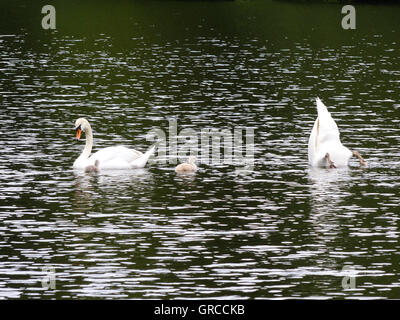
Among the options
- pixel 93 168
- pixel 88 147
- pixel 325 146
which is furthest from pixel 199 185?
pixel 325 146

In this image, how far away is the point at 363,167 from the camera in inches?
1325

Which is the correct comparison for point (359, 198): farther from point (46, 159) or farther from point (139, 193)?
point (46, 159)

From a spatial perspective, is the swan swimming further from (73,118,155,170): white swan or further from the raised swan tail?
the raised swan tail

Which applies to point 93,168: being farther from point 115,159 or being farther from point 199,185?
point 199,185

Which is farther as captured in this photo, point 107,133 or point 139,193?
point 107,133

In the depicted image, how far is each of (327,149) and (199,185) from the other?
14.4 ft

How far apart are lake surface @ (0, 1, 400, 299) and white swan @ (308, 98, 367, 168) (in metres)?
0.50

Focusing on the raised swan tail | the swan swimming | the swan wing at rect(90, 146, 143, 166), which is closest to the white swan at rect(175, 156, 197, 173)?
the raised swan tail

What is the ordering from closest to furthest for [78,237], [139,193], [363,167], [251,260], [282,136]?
[251,260] < [78,237] < [139,193] < [363,167] < [282,136]

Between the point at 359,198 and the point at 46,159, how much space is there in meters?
9.72

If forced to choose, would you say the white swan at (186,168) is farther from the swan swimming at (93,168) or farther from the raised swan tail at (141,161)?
the swan swimming at (93,168)

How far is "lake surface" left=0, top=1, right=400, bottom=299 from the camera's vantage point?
894 inches
